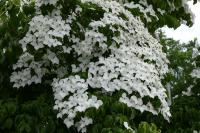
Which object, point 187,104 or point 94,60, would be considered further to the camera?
point 187,104

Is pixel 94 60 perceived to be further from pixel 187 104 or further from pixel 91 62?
pixel 187 104

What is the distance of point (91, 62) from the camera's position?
4.54m

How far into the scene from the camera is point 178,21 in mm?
5543

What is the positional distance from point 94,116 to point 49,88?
88cm

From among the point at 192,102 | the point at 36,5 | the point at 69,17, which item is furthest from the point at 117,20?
the point at 192,102

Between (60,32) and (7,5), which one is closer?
(60,32)

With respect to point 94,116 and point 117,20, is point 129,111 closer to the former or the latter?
point 94,116

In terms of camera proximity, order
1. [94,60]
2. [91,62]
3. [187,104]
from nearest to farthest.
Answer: [91,62], [94,60], [187,104]

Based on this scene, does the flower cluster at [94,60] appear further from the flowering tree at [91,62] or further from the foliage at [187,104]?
the foliage at [187,104]

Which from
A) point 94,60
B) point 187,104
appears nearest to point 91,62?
point 94,60

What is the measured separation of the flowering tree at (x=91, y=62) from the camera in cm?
415

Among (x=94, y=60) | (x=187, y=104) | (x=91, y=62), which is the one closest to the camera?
(x=91, y=62)

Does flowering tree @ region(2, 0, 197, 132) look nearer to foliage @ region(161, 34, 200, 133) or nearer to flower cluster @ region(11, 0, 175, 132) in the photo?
flower cluster @ region(11, 0, 175, 132)

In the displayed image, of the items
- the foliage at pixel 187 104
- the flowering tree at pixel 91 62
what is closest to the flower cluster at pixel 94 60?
the flowering tree at pixel 91 62
